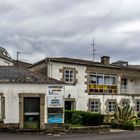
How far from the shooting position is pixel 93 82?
130 feet

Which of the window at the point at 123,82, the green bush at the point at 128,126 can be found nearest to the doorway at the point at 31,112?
the green bush at the point at 128,126

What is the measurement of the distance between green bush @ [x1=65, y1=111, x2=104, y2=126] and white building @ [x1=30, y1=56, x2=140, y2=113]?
537cm

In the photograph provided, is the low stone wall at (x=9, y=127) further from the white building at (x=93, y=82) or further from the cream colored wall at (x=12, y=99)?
the white building at (x=93, y=82)

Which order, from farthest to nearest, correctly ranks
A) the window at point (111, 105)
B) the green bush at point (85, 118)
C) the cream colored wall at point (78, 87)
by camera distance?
the window at point (111, 105), the cream colored wall at point (78, 87), the green bush at point (85, 118)

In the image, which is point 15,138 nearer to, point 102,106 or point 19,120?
point 19,120

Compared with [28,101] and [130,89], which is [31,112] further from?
[130,89]

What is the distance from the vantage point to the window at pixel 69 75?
37.0 meters

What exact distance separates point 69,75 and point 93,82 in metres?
3.47

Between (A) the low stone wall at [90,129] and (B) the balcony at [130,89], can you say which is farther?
(B) the balcony at [130,89]

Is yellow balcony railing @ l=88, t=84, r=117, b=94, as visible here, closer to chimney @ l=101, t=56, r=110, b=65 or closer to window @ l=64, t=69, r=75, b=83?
window @ l=64, t=69, r=75, b=83

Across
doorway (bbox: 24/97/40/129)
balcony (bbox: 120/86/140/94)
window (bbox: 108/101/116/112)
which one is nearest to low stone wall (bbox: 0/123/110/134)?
doorway (bbox: 24/97/40/129)

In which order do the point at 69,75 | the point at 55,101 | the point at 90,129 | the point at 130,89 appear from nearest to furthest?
the point at 55,101 → the point at 90,129 → the point at 69,75 → the point at 130,89

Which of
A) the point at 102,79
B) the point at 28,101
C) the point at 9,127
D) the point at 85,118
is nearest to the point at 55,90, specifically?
the point at 28,101

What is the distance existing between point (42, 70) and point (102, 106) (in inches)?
305
